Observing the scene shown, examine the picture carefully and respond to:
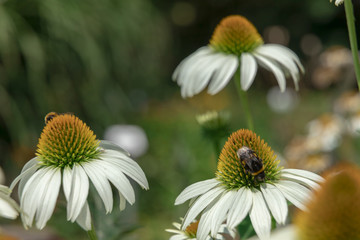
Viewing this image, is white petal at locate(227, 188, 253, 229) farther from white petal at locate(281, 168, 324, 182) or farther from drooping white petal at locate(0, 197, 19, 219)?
drooping white petal at locate(0, 197, 19, 219)

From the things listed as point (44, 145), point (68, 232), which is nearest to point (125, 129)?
point (68, 232)

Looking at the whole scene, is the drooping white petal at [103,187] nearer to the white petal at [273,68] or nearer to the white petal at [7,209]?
the white petal at [7,209]

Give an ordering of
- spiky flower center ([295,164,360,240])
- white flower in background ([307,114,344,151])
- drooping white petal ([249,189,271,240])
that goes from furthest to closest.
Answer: white flower in background ([307,114,344,151])
drooping white petal ([249,189,271,240])
spiky flower center ([295,164,360,240])

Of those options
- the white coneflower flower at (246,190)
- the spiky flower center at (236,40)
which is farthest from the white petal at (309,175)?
the spiky flower center at (236,40)

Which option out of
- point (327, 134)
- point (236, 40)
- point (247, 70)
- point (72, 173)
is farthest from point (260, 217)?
point (327, 134)

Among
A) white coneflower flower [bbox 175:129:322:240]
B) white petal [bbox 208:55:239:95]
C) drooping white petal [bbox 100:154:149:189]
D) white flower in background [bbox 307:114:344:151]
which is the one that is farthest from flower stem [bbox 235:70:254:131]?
white flower in background [bbox 307:114:344:151]

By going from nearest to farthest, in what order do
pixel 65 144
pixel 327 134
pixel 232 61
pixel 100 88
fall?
1. pixel 65 144
2. pixel 232 61
3. pixel 327 134
4. pixel 100 88

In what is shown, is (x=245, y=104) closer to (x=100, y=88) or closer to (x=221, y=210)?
(x=221, y=210)
